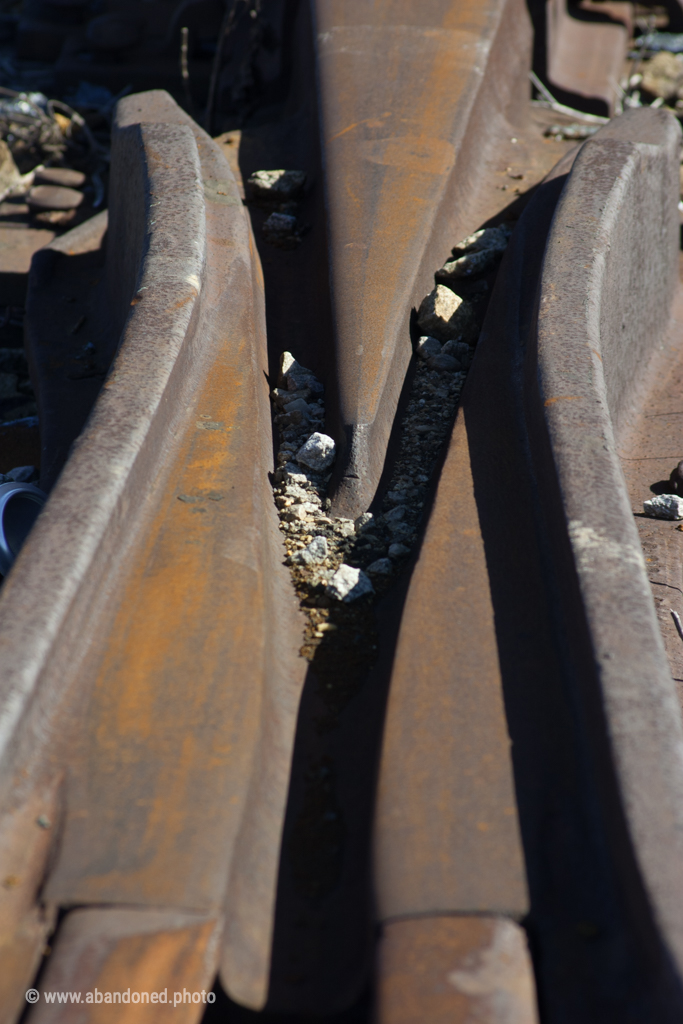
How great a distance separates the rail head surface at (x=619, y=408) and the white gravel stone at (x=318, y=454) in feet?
1.91

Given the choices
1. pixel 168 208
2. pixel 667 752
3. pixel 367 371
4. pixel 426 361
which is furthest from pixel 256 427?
pixel 667 752

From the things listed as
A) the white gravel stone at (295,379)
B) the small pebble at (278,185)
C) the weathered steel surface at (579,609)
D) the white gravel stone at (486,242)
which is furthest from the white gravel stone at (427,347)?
the small pebble at (278,185)

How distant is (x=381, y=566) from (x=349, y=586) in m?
0.11

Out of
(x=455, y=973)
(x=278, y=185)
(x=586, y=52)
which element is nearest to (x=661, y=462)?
(x=278, y=185)

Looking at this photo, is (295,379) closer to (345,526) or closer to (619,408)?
(345,526)

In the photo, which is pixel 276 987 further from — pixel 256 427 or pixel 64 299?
pixel 64 299

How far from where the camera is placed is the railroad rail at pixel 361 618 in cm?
134

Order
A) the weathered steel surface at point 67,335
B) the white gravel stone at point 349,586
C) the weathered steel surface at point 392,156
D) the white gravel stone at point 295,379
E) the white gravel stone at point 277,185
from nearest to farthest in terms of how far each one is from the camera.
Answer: the white gravel stone at point 349,586
the weathered steel surface at point 392,156
the white gravel stone at point 295,379
the weathered steel surface at point 67,335
the white gravel stone at point 277,185

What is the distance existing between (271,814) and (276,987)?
30cm

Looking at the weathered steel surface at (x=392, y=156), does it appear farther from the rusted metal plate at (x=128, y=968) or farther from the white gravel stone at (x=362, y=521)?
the rusted metal plate at (x=128, y=968)

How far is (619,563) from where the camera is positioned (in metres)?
1.66

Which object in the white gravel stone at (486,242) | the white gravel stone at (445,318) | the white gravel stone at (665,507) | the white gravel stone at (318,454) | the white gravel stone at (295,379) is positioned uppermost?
the white gravel stone at (486,242)

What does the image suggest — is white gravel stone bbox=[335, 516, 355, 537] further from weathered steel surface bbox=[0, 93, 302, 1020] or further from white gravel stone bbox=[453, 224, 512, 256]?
white gravel stone bbox=[453, 224, 512, 256]

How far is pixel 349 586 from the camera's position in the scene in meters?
1.96
